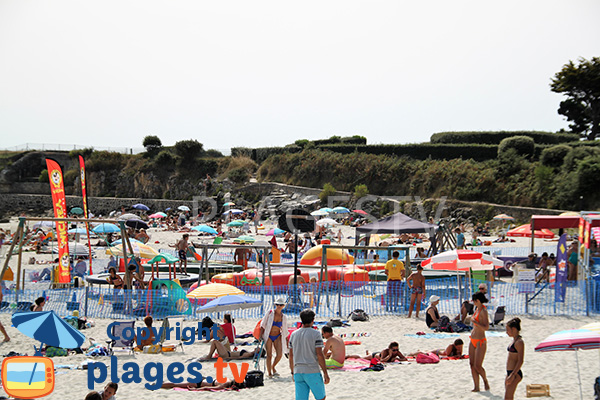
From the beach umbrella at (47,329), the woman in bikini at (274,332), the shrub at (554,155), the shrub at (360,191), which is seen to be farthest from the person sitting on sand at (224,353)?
the shrub at (360,191)

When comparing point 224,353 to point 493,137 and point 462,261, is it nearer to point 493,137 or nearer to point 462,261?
point 462,261

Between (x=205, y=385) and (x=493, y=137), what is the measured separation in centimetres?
3905

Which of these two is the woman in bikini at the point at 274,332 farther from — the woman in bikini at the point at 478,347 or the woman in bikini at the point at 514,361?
the woman in bikini at the point at 514,361

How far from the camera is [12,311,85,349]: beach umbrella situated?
26.1 ft

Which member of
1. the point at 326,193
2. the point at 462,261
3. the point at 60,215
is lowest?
the point at 462,261

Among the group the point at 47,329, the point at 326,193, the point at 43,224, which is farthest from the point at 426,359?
the point at 326,193

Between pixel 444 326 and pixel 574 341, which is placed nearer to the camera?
pixel 574 341

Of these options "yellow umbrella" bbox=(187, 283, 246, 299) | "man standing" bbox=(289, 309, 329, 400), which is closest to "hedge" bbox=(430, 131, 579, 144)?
"yellow umbrella" bbox=(187, 283, 246, 299)

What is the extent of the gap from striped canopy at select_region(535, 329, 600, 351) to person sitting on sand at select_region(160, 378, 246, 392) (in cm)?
395

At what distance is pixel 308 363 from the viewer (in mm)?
6477

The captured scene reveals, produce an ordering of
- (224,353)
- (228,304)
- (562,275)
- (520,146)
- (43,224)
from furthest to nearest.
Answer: (520,146) < (43,224) < (562,275) < (228,304) < (224,353)

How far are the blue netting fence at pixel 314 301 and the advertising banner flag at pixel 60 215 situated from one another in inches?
39.0

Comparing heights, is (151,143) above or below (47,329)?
above

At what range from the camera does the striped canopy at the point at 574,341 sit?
6.30m
